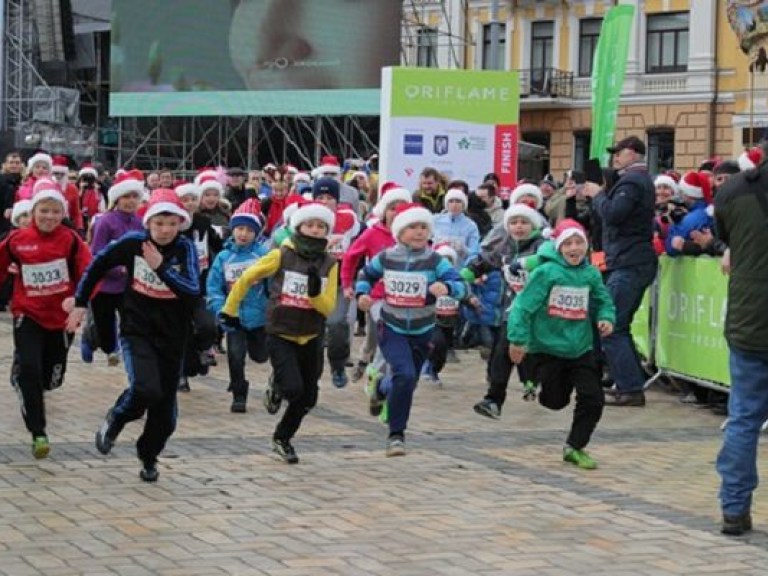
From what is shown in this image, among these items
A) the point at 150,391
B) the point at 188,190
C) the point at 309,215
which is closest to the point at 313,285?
the point at 309,215

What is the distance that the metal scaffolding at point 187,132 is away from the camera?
140 feet

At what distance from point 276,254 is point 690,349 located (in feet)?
14.8

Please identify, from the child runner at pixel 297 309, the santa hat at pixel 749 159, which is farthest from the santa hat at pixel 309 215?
the santa hat at pixel 749 159

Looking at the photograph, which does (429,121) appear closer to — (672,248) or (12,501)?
(672,248)

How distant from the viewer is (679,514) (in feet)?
27.4

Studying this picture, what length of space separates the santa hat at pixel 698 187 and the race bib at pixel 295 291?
4945 millimetres

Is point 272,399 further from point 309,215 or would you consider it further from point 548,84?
point 548,84

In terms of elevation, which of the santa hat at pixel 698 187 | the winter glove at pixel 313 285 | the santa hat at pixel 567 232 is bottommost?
the winter glove at pixel 313 285

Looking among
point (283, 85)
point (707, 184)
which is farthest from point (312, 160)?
point (707, 184)

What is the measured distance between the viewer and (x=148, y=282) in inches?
353

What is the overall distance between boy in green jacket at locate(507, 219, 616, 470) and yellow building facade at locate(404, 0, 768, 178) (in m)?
34.5

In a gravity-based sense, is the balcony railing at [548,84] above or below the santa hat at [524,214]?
above

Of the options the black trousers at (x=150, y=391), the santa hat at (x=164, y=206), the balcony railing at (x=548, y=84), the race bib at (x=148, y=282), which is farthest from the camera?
the balcony railing at (x=548, y=84)

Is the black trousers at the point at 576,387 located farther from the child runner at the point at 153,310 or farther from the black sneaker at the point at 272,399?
the child runner at the point at 153,310
